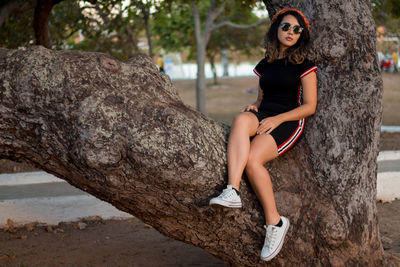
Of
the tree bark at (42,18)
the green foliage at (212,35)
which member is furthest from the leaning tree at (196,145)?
the green foliage at (212,35)

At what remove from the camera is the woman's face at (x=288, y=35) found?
3128mm

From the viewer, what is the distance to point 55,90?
2709 mm

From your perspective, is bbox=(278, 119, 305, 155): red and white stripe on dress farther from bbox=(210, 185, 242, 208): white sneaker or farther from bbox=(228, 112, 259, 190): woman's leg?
bbox=(210, 185, 242, 208): white sneaker

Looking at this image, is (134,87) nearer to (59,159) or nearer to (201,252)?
(59,159)

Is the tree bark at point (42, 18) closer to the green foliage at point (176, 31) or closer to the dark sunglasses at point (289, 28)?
the dark sunglasses at point (289, 28)

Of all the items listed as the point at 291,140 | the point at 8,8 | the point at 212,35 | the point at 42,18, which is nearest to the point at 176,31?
the point at 212,35

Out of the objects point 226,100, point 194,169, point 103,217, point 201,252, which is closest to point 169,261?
point 201,252

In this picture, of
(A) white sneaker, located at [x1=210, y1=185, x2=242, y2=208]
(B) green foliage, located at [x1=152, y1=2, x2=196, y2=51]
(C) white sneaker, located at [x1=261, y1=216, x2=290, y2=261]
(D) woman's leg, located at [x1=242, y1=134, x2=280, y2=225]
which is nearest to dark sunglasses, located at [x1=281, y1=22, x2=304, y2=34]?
(D) woman's leg, located at [x1=242, y1=134, x2=280, y2=225]

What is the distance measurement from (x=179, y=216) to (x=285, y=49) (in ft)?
4.34

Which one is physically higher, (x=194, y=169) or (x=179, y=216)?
(x=194, y=169)

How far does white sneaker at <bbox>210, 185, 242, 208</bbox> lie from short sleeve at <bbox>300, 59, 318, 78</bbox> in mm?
917

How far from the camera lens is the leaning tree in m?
2.71

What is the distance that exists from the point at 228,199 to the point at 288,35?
46.6 inches

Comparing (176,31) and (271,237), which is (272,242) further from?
(176,31)
